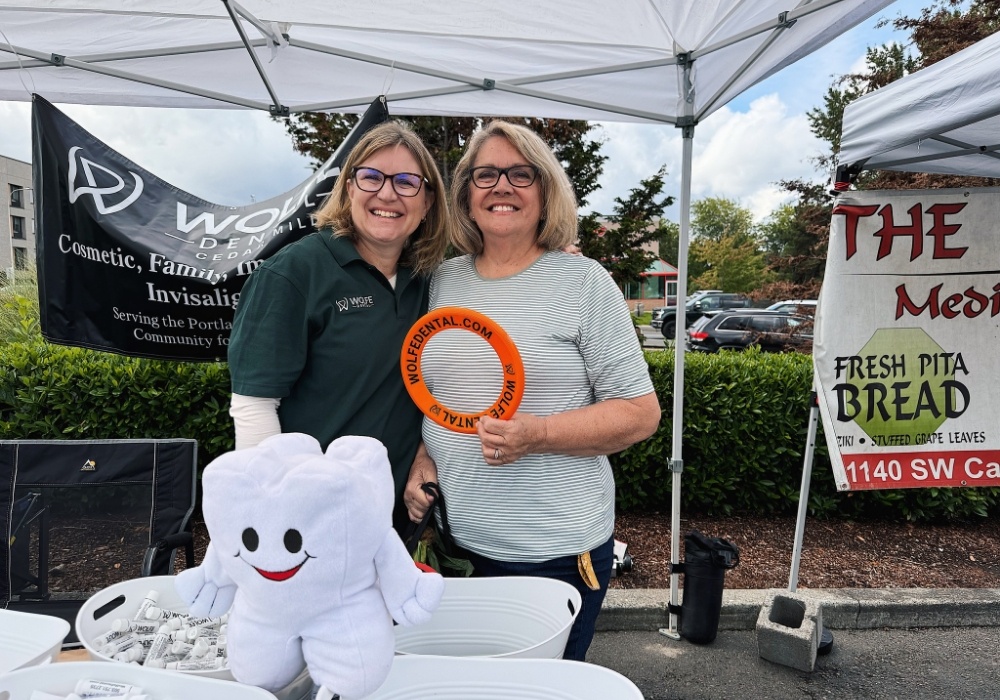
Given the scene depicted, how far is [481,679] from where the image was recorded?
1.12 meters

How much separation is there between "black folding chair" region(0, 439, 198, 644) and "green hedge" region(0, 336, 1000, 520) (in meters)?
1.22

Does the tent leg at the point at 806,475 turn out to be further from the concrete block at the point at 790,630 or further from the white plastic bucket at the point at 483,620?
the white plastic bucket at the point at 483,620

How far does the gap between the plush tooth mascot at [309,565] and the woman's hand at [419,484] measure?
24.0 inches

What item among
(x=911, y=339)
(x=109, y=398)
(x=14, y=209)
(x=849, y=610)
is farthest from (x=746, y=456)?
(x=14, y=209)

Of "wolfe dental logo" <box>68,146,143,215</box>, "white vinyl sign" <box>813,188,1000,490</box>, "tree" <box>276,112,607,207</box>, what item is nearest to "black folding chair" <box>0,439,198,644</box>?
"wolfe dental logo" <box>68,146,143,215</box>

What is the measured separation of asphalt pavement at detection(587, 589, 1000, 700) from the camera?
2.86 metres

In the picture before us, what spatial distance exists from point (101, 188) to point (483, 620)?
2.42 metres

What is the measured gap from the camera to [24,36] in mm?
2746

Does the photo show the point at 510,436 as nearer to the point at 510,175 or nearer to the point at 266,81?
the point at 510,175

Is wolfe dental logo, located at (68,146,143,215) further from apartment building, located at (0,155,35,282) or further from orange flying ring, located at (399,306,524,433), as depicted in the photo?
apartment building, located at (0,155,35,282)

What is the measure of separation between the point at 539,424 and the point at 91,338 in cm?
220

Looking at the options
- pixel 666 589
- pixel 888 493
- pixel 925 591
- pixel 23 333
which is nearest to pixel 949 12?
pixel 888 493

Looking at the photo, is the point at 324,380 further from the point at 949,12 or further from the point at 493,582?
the point at 949,12

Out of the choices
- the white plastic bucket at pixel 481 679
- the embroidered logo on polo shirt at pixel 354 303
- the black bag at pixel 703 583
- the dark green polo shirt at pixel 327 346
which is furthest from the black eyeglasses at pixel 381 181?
the black bag at pixel 703 583
